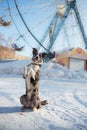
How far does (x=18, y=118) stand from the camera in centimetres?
661

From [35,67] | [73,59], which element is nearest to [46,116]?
[35,67]

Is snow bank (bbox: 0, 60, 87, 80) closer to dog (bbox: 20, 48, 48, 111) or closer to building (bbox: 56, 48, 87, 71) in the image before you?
building (bbox: 56, 48, 87, 71)

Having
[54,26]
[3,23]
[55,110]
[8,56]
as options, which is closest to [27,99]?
[55,110]

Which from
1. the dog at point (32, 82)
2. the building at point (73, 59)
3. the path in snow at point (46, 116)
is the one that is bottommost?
the path in snow at point (46, 116)

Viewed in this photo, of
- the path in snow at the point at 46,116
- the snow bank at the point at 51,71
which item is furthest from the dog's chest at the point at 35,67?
the snow bank at the point at 51,71

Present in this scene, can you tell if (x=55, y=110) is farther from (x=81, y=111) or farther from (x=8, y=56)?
(x=8, y=56)

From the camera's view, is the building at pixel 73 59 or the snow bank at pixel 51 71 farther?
the building at pixel 73 59

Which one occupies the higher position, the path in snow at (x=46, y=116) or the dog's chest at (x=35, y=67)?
the dog's chest at (x=35, y=67)

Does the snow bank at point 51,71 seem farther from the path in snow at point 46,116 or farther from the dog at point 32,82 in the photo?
the dog at point 32,82

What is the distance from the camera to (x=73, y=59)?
35656mm

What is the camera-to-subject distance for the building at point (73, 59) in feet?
115

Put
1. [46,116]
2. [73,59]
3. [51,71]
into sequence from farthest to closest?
[73,59], [51,71], [46,116]

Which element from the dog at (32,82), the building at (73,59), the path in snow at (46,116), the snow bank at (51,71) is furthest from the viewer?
the building at (73,59)

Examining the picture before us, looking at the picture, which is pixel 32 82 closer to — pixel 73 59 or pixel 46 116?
pixel 46 116
